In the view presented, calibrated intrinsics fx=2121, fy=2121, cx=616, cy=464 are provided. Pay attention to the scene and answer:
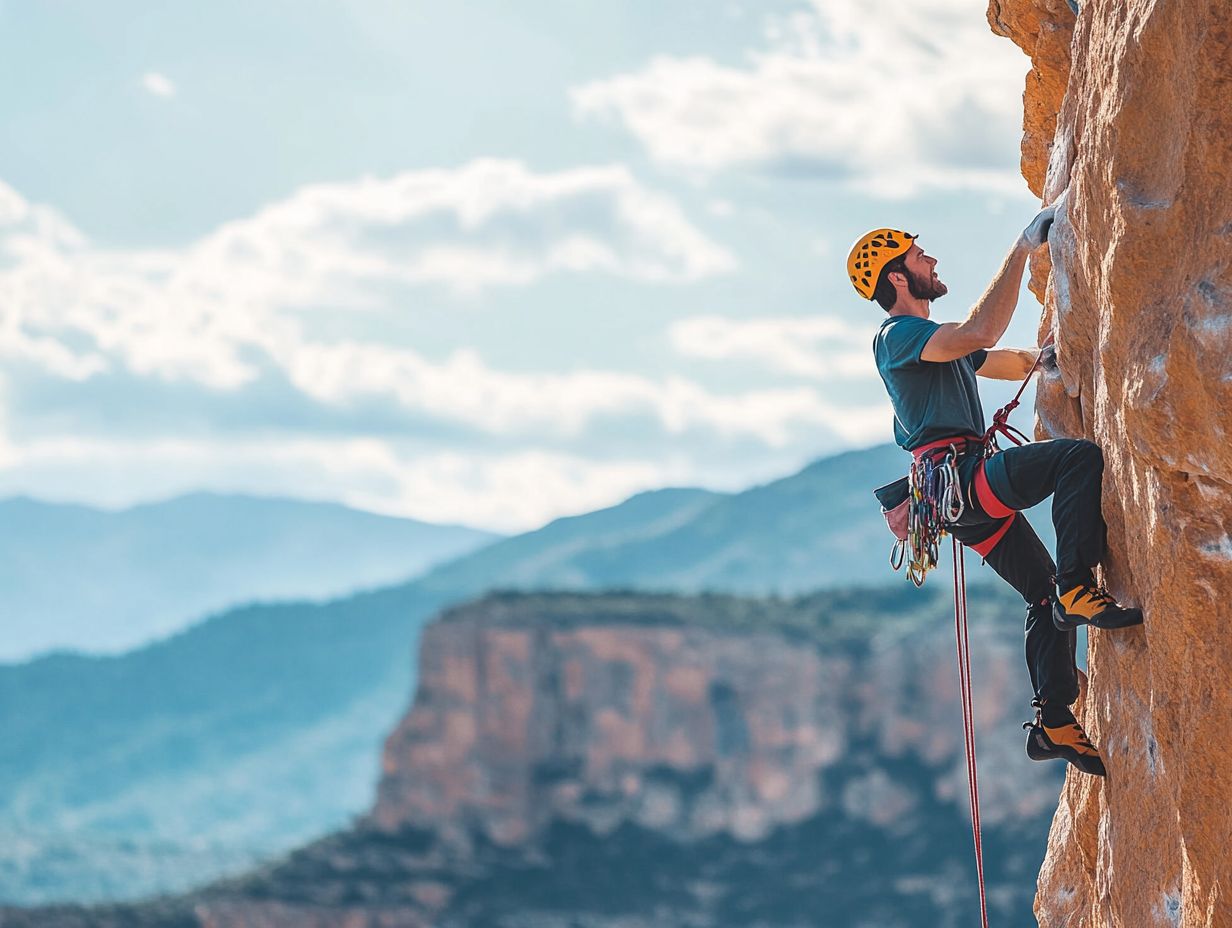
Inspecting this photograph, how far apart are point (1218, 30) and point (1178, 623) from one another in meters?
1.87

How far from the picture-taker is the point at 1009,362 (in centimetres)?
870

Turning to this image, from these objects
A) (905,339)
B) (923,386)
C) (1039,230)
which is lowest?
(923,386)

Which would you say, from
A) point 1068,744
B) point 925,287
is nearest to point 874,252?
point 925,287

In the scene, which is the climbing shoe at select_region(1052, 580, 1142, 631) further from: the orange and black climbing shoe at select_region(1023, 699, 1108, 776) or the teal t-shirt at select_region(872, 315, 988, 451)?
the teal t-shirt at select_region(872, 315, 988, 451)

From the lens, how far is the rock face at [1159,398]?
255 inches

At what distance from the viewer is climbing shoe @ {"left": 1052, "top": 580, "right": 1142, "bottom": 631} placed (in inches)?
287

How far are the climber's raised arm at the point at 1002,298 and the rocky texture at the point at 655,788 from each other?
238ft

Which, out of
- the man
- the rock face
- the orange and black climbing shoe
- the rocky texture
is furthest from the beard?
the rocky texture

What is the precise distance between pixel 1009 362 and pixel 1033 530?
813mm

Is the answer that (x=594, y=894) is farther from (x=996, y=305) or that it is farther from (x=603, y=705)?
(x=996, y=305)

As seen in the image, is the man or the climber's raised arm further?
the climber's raised arm

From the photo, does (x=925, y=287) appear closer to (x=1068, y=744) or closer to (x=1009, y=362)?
(x=1009, y=362)

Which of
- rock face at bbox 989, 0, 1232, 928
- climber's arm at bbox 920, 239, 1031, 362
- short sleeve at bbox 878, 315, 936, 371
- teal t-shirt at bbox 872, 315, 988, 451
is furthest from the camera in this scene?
teal t-shirt at bbox 872, 315, 988, 451

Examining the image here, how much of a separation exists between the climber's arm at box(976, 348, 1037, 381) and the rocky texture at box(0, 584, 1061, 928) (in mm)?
71648
